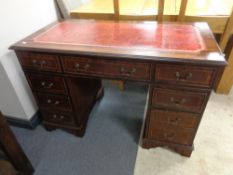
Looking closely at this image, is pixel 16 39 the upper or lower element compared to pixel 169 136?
upper

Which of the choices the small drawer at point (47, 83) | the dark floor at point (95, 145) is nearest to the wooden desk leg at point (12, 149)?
the dark floor at point (95, 145)

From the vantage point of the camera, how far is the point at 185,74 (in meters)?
0.95

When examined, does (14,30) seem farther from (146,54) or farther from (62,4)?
(146,54)

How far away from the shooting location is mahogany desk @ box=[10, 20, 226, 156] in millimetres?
947

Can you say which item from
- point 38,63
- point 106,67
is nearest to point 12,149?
Answer: point 38,63

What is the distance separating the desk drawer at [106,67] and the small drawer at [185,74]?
7 cm

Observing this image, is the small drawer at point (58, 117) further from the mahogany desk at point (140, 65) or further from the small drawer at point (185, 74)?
the small drawer at point (185, 74)

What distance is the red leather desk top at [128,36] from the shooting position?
1030 mm

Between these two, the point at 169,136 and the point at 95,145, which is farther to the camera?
the point at 95,145

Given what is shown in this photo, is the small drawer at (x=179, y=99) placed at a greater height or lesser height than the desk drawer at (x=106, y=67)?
lesser

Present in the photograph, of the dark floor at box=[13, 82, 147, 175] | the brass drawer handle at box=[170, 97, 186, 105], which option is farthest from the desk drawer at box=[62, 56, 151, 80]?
the dark floor at box=[13, 82, 147, 175]

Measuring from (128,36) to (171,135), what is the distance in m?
0.74

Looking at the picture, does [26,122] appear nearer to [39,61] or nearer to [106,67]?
[39,61]

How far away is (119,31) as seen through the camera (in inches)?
48.5
